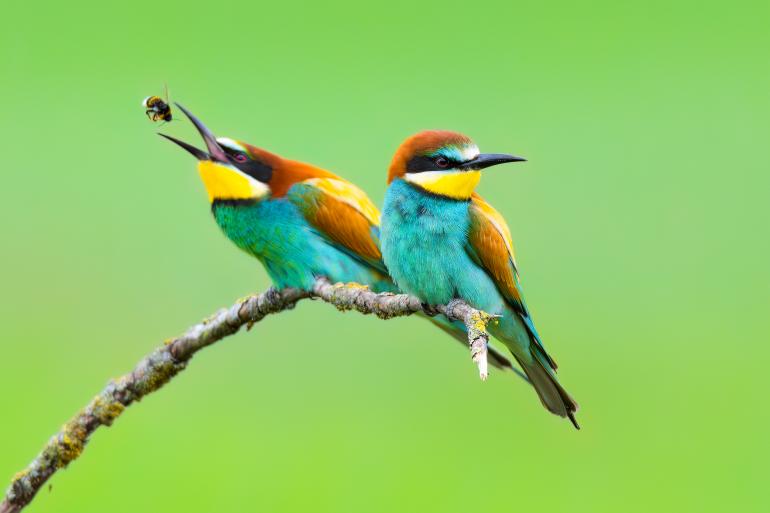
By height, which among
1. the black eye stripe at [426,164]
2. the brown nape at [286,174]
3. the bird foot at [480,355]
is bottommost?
the bird foot at [480,355]

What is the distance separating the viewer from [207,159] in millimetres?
2303

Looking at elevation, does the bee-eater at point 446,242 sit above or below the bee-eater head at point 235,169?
below

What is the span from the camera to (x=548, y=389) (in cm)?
177

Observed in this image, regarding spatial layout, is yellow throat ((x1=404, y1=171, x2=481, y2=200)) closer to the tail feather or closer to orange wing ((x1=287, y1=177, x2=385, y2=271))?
the tail feather

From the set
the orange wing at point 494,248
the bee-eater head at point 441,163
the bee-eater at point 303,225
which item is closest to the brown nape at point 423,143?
the bee-eater head at point 441,163

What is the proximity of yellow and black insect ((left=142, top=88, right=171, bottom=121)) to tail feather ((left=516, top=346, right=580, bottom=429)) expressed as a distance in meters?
0.86

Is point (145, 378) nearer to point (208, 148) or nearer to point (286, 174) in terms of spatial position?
point (208, 148)

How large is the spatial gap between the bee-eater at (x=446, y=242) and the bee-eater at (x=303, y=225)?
51cm

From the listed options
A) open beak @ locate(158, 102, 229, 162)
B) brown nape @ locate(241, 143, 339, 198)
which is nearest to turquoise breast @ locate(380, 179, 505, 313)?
open beak @ locate(158, 102, 229, 162)

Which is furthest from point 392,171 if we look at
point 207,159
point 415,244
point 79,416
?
point 79,416

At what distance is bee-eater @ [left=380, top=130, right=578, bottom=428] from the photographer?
6.75 feet

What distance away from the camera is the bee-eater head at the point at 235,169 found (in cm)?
235

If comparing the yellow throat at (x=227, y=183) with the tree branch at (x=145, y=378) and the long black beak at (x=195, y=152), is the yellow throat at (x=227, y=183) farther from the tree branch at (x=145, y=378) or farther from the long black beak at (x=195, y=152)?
the tree branch at (x=145, y=378)

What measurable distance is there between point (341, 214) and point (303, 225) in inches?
4.5
